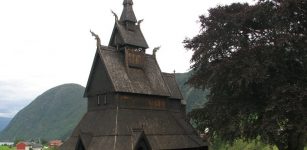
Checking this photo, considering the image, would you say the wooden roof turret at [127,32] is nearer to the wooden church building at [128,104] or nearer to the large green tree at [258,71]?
the wooden church building at [128,104]

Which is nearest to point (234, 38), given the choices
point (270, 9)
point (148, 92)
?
point (270, 9)

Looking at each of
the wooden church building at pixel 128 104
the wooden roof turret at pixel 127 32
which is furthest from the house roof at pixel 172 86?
the wooden roof turret at pixel 127 32

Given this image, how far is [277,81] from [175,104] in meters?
17.2

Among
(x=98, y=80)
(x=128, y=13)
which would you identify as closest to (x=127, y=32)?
(x=128, y=13)

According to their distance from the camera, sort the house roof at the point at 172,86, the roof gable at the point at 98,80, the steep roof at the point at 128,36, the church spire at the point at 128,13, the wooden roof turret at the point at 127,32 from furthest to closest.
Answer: the house roof at the point at 172,86 → the church spire at the point at 128,13 → the wooden roof turret at the point at 127,32 → the steep roof at the point at 128,36 → the roof gable at the point at 98,80

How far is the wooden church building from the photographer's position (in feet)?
113

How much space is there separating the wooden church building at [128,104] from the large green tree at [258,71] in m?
5.60

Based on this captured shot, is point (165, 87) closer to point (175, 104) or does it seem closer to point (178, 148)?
point (175, 104)

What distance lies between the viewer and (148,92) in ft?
128

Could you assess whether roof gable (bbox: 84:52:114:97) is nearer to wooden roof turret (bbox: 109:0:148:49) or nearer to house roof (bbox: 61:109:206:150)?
house roof (bbox: 61:109:206:150)

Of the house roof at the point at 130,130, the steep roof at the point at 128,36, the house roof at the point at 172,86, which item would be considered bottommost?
the house roof at the point at 130,130

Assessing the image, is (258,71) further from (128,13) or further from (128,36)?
(128,13)

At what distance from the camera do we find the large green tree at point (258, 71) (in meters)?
28.1

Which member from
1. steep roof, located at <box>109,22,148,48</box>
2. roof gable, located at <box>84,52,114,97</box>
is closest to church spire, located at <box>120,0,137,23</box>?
steep roof, located at <box>109,22,148,48</box>
